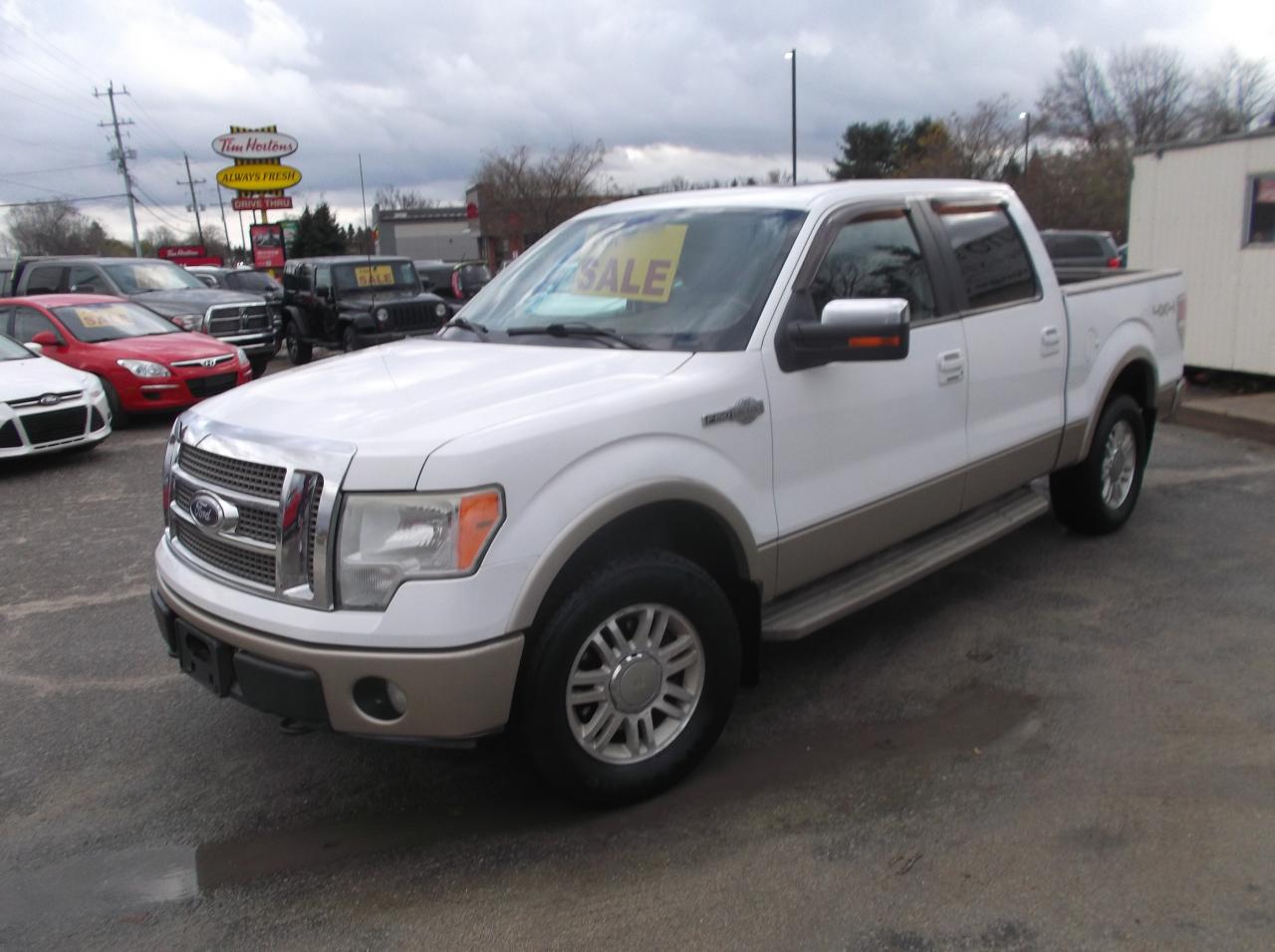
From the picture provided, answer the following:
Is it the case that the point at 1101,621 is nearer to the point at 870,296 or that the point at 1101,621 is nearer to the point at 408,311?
the point at 870,296

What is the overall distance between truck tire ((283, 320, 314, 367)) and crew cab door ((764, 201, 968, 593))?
562 inches

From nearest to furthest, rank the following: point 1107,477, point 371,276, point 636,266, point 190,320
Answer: point 636,266
point 1107,477
point 190,320
point 371,276

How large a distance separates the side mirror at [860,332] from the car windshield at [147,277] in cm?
1455

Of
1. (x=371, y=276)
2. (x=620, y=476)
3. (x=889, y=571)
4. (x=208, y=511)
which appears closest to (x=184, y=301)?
(x=371, y=276)

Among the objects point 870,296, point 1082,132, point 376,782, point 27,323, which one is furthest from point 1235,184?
point 1082,132

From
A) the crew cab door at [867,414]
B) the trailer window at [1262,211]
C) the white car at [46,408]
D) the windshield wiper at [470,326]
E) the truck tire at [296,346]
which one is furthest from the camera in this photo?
the truck tire at [296,346]

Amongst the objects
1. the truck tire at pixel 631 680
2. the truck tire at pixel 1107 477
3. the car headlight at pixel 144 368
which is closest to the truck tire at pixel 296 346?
the car headlight at pixel 144 368

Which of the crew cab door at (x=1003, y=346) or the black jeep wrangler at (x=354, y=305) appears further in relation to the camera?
the black jeep wrangler at (x=354, y=305)

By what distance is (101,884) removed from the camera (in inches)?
125

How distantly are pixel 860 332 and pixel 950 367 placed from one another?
1.10 m

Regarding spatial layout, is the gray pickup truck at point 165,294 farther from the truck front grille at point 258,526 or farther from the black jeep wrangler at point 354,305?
the truck front grille at point 258,526

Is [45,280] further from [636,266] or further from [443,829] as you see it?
[443,829]

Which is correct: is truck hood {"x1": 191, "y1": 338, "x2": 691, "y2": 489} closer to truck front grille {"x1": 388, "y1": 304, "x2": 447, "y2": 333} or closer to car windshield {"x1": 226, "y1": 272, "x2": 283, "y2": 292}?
truck front grille {"x1": 388, "y1": 304, "x2": 447, "y2": 333}

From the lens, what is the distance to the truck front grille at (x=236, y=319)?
49.5 ft
